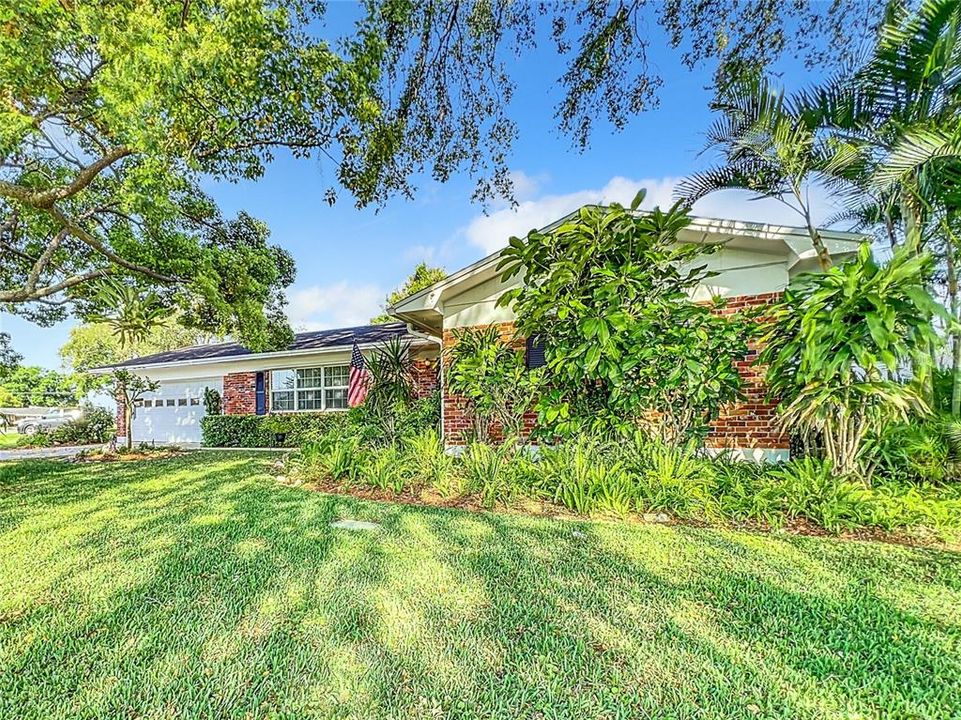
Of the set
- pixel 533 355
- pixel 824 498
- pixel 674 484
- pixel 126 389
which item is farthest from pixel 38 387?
pixel 824 498

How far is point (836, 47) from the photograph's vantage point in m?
5.83

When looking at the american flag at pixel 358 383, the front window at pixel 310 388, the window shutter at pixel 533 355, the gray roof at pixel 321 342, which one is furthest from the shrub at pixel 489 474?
the front window at pixel 310 388

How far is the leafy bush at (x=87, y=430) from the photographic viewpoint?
17.7 m

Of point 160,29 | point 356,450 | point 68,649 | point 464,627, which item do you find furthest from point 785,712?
point 160,29

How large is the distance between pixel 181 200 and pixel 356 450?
19.5 feet

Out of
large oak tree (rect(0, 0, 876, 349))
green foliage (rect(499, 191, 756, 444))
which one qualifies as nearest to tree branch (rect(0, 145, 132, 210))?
large oak tree (rect(0, 0, 876, 349))

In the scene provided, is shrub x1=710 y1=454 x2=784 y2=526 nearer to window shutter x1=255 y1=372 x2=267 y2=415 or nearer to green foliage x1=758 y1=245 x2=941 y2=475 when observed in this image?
green foliage x1=758 y1=245 x2=941 y2=475

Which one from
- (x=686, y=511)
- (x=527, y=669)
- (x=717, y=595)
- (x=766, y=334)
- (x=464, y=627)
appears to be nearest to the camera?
(x=527, y=669)

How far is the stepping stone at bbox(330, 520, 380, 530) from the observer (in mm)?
4605

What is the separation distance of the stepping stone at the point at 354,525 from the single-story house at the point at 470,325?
12.1 feet

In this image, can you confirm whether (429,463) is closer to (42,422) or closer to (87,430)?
(87,430)

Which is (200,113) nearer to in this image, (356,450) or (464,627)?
(356,450)

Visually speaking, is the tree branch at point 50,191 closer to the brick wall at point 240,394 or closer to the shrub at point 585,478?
the shrub at point 585,478

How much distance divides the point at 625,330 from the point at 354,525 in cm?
387
